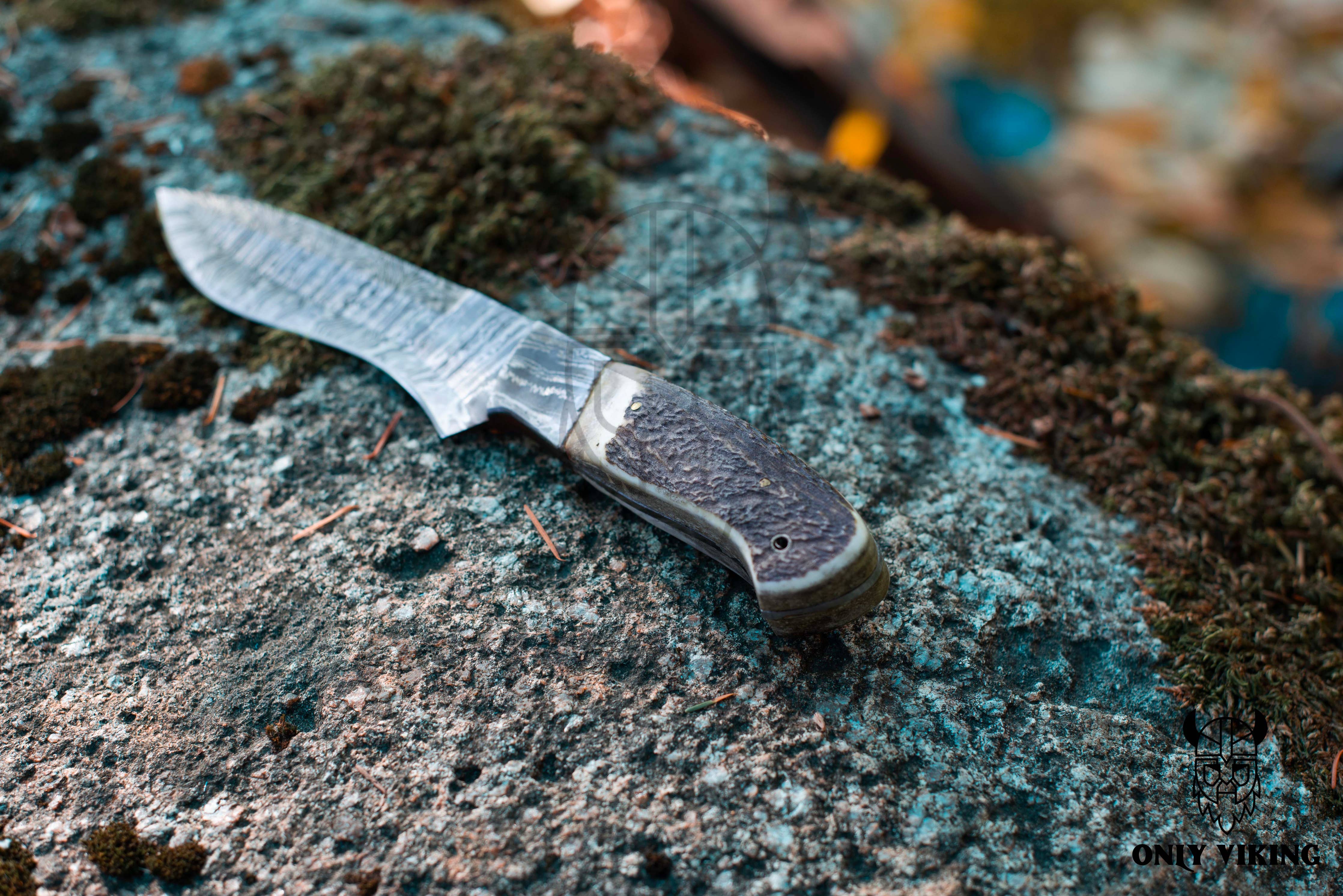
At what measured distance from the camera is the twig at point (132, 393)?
8.93 ft

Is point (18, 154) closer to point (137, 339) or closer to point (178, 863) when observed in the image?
point (137, 339)

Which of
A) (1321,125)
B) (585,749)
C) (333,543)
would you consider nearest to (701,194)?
(333,543)

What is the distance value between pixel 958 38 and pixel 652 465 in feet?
16.2

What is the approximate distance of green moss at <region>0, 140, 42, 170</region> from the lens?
11.0 feet

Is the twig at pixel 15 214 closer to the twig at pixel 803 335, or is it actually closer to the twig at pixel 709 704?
the twig at pixel 803 335

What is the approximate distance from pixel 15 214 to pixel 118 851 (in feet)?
8.66

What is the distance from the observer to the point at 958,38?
561 centimetres

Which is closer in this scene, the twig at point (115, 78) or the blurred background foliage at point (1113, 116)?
the twig at point (115, 78)

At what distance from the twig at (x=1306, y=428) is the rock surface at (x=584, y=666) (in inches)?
31.4

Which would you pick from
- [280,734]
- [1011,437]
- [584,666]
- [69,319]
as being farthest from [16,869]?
[1011,437]

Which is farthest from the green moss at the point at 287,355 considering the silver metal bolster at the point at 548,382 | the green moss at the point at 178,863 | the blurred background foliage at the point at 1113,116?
the blurred background foliage at the point at 1113,116

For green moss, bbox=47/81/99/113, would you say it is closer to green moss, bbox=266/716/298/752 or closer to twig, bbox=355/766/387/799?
green moss, bbox=266/716/298/752

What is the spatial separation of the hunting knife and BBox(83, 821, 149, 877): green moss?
1231mm

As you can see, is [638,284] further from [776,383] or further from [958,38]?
[958,38]
